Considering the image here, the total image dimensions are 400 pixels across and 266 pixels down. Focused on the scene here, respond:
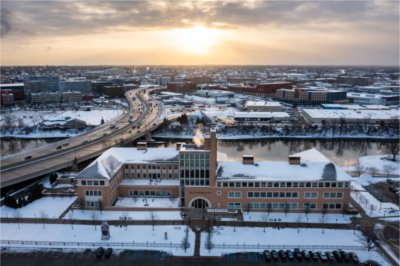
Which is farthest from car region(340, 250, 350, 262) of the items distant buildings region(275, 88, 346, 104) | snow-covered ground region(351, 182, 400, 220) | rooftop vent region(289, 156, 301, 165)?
distant buildings region(275, 88, 346, 104)

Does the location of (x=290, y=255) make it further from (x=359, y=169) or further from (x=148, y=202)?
(x=359, y=169)

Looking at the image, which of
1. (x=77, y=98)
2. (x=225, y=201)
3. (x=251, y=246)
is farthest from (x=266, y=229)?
(x=77, y=98)

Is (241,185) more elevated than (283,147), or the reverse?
(241,185)

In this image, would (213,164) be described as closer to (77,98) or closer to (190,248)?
(190,248)

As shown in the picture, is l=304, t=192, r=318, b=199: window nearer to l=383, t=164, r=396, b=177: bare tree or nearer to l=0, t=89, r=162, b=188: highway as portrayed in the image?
l=383, t=164, r=396, b=177: bare tree

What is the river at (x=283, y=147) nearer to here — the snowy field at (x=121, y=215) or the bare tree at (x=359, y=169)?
the bare tree at (x=359, y=169)

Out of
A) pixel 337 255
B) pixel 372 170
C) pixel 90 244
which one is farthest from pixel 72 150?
pixel 372 170
